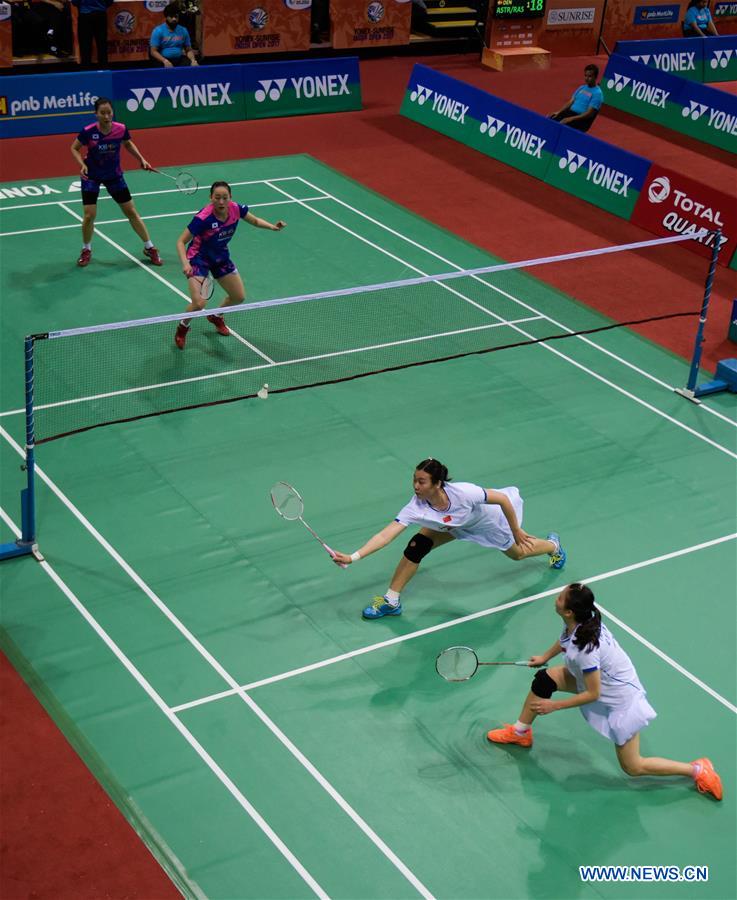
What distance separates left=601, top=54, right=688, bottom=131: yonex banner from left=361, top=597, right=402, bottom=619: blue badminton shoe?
17.3m

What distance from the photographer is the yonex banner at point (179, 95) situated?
835 inches

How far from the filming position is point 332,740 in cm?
866

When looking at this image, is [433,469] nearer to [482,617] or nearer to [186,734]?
[482,617]

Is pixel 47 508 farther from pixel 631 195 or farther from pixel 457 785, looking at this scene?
pixel 631 195

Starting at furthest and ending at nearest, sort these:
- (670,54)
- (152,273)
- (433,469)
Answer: (670,54) < (152,273) < (433,469)

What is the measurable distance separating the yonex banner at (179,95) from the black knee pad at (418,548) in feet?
46.2

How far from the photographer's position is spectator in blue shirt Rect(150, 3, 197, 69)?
22031mm

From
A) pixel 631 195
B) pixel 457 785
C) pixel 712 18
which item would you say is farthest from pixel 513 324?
pixel 712 18

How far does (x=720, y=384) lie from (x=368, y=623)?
20.6 feet

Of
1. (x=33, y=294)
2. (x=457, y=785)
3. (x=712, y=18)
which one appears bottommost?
(x=457, y=785)

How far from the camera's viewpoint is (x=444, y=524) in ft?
30.9

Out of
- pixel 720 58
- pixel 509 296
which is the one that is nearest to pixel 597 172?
pixel 509 296

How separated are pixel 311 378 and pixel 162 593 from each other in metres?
4.20

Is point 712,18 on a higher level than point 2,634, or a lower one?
higher
